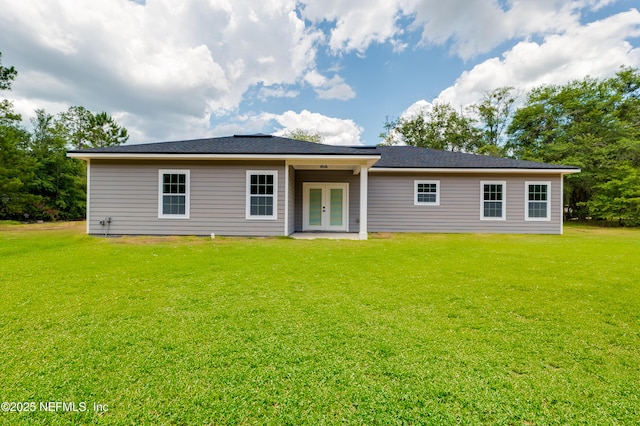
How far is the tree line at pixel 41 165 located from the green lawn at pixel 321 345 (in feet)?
45.2

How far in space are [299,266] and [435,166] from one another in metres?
7.80

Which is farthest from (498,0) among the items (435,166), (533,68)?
(533,68)

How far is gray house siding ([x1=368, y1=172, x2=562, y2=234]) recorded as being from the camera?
10945 mm

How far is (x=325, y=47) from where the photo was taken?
17703 millimetres

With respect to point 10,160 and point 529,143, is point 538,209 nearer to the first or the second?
point 529,143

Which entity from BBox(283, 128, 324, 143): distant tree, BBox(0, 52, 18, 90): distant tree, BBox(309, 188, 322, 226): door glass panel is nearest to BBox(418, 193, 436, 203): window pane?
BBox(309, 188, 322, 226): door glass panel

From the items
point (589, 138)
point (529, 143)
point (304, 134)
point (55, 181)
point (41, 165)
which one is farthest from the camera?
point (304, 134)

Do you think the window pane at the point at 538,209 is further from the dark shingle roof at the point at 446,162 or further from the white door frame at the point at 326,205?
the white door frame at the point at 326,205

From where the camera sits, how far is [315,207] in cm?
1165

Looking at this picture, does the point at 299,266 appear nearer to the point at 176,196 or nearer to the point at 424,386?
the point at 424,386

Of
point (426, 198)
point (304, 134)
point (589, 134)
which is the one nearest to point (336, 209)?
point (426, 198)

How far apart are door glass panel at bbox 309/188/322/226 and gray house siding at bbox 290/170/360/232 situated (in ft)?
1.45

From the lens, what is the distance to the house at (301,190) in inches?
364

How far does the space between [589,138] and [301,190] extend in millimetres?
A: 18309
